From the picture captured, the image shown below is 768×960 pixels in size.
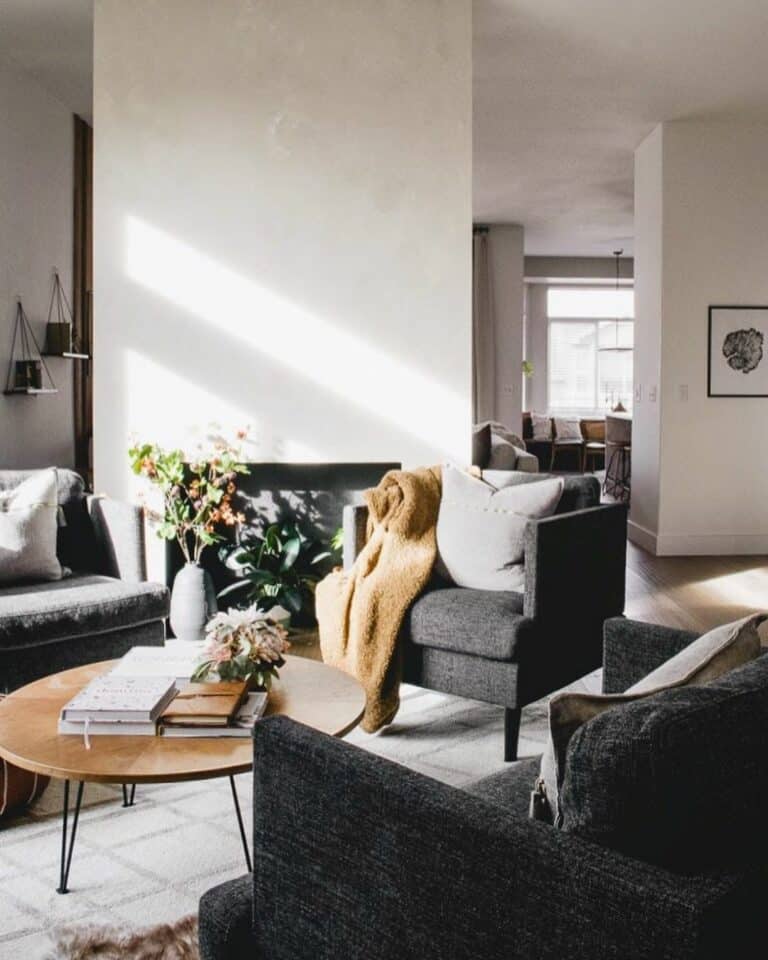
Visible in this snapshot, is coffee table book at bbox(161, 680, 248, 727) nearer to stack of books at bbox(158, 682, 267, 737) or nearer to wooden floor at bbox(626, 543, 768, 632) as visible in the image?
stack of books at bbox(158, 682, 267, 737)

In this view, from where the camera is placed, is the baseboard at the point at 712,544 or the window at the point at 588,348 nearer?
the baseboard at the point at 712,544

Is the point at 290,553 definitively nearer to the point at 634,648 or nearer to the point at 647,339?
the point at 634,648

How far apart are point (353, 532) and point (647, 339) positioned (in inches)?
167

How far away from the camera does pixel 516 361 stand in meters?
10.8

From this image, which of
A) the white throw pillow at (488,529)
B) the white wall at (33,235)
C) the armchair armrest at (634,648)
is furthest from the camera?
the white wall at (33,235)

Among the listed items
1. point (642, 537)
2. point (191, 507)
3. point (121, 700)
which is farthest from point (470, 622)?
point (642, 537)

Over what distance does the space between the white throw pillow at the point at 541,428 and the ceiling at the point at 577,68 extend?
504 cm

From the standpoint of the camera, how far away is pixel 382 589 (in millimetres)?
3211

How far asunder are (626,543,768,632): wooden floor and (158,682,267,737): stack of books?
2988 millimetres

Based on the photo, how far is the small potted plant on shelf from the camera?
4176 millimetres

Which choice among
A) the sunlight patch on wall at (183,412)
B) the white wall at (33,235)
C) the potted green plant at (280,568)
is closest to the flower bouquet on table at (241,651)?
the potted green plant at (280,568)

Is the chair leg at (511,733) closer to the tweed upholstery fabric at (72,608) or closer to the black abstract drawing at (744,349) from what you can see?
the tweed upholstery fabric at (72,608)

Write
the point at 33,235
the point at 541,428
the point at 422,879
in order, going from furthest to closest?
the point at 541,428 → the point at 33,235 → the point at 422,879

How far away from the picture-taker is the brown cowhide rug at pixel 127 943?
1.91 m
